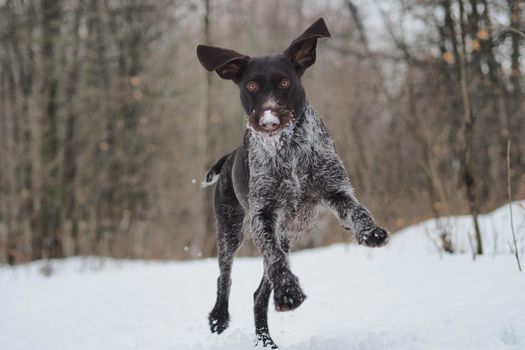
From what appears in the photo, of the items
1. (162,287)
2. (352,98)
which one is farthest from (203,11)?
(162,287)

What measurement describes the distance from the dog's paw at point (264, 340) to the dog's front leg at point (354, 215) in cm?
96

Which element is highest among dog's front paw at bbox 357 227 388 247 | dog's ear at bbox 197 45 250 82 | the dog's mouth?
dog's ear at bbox 197 45 250 82

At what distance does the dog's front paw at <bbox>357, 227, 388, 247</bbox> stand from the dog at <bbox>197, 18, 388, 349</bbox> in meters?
0.14

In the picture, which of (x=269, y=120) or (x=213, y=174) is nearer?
(x=269, y=120)

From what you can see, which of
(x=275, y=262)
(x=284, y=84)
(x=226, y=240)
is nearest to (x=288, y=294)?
(x=275, y=262)

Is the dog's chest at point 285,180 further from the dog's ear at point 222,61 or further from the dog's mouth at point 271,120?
the dog's ear at point 222,61

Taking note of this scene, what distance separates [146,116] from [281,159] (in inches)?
469

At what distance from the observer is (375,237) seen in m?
2.89

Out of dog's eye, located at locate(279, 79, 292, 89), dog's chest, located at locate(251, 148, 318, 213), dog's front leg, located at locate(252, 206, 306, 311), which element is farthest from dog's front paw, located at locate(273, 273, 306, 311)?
dog's eye, located at locate(279, 79, 292, 89)

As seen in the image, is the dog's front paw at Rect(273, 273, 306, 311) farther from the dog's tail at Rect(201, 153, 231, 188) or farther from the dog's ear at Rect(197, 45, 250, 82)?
the dog's tail at Rect(201, 153, 231, 188)

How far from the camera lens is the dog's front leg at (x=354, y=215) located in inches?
115

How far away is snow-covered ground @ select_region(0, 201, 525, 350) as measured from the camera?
128 inches

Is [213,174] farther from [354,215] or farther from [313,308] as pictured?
[354,215]

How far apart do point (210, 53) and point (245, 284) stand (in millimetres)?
3484
